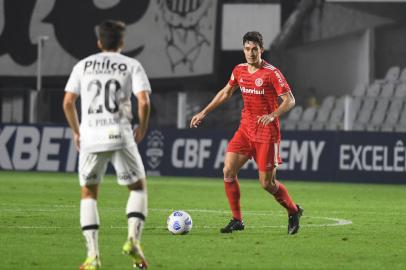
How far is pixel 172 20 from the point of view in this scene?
3812 centimetres

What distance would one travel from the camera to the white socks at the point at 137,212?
9394mm

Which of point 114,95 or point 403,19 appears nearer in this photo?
point 114,95

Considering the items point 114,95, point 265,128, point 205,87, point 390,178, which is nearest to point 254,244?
point 265,128

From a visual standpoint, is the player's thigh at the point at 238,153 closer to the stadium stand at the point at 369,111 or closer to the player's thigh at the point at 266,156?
the player's thigh at the point at 266,156

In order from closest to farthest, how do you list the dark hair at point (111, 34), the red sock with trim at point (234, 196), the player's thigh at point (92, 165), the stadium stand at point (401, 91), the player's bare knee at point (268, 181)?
1. the dark hair at point (111, 34)
2. the player's thigh at point (92, 165)
3. the player's bare knee at point (268, 181)
4. the red sock with trim at point (234, 196)
5. the stadium stand at point (401, 91)

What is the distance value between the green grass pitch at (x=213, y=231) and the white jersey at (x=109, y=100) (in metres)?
1.02

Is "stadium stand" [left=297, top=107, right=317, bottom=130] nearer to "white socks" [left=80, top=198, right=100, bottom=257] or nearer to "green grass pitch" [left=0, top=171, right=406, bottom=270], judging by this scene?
"green grass pitch" [left=0, top=171, right=406, bottom=270]

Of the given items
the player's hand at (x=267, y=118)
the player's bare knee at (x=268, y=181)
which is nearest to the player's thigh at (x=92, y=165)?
the player's hand at (x=267, y=118)

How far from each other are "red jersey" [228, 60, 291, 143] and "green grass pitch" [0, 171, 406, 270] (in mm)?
1081

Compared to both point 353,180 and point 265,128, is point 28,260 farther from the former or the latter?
point 353,180

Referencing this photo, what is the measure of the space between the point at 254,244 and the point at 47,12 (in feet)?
92.0

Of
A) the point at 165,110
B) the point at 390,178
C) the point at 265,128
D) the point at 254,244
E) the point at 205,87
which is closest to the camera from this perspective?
the point at 254,244

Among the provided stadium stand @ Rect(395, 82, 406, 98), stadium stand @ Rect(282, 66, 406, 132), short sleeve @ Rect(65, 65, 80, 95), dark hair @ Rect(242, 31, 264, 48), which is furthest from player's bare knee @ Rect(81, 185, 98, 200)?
stadium stand @ Rect(395, 82, 406, 98)

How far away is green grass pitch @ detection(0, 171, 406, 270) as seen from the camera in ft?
33.4
